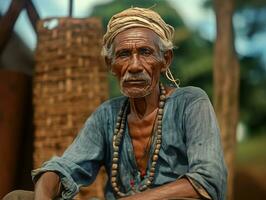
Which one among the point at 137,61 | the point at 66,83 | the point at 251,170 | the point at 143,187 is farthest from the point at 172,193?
the point at 251,170

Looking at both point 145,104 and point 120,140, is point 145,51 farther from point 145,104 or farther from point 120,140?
point 120,140

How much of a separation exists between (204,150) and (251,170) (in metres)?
7.17

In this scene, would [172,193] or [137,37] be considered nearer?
[172,193]

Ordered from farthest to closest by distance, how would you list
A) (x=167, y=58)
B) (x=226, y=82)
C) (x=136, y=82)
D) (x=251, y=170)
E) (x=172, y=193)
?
(x=251, y=170) < (x=226, y=82) < (x=167, y=58) < (x=136, y=82) < (x=172, y=193)

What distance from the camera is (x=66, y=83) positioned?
4.12m

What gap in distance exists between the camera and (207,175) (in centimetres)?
216

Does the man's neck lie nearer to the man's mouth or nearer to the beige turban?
the man's mouth

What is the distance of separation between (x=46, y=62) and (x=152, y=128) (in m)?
1.88

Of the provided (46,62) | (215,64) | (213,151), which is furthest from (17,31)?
(213,151)

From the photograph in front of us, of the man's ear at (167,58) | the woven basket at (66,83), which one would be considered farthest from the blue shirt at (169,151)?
the woven basket at (66,83)

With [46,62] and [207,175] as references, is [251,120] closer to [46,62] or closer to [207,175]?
[46,62]

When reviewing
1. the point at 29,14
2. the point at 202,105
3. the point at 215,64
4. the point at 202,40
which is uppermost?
the point at 202,40

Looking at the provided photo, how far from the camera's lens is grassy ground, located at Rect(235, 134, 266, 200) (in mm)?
8250

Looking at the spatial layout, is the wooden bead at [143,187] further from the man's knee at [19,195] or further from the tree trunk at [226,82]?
the tree trunk at [226,82]
